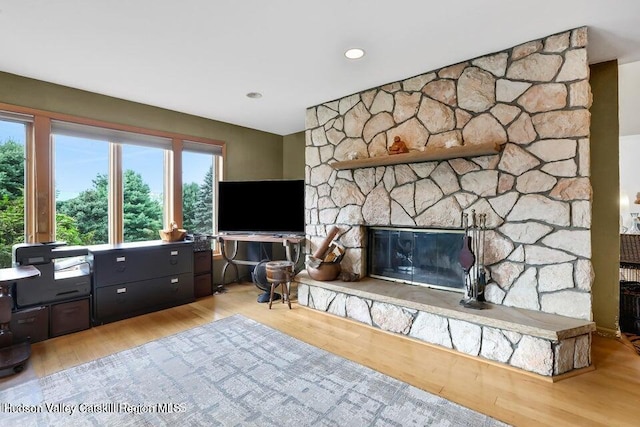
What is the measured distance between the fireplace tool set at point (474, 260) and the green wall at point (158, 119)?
343 centimetres

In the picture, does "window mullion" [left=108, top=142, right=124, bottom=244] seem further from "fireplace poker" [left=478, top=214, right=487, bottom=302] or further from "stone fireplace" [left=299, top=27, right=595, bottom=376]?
"fireplace poker" [left=478, top=214, right=487, bottom=302]

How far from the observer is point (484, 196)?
2645mm

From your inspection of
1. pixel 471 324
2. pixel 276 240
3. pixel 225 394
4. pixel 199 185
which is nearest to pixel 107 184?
pixel 199 185

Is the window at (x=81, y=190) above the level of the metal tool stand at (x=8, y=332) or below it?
above

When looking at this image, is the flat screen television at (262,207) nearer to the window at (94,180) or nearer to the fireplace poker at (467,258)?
the window at (94,180)

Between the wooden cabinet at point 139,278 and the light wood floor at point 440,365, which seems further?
the wooden cabinet at point 139,278

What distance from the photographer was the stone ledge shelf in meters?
2.09

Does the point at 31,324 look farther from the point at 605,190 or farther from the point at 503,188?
the point at 605,190

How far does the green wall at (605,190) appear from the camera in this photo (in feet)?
8.72

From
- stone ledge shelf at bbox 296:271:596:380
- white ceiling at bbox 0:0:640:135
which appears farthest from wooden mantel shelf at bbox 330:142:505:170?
stone ledge shelf at bbox 296:271:596:380

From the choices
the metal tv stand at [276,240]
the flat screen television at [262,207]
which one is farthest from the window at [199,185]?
the metal tv stand at [276,240]

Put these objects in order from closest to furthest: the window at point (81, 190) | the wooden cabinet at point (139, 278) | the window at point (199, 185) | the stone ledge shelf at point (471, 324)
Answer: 1. the stone ledge shelf at point (471, 324)
2. the wooden cabinet at point (139, 278)
3. the window at point (81, 190)
4. the window at point (199, 185)

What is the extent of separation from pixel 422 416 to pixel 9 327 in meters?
3.31

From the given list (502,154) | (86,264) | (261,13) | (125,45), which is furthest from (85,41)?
(502,154)
